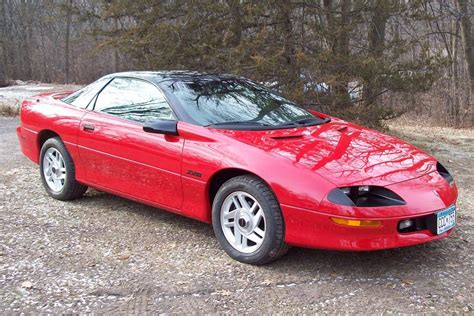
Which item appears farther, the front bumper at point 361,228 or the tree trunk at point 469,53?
the tree trunk at point 469,53

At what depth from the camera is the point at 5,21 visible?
30109 mm

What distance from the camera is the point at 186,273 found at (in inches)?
144

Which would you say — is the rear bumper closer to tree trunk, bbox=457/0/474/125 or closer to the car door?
the car door

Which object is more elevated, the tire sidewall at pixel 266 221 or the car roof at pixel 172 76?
the car roof at pixel 172 76

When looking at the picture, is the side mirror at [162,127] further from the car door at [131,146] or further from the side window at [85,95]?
the side window at [85,95]

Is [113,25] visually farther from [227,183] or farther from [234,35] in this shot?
[227,183]

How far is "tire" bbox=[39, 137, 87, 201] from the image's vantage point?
519 centimetres

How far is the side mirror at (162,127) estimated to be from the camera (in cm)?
411

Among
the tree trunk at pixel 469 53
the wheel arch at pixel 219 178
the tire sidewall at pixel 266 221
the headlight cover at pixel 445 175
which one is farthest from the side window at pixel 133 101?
the tree trunk at pixel 469 53

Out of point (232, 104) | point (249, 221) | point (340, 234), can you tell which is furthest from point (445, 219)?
point (232, 104)

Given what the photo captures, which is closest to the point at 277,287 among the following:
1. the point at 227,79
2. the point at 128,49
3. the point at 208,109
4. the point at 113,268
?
the point at 113,268

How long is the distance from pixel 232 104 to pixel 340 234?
1.74 meters

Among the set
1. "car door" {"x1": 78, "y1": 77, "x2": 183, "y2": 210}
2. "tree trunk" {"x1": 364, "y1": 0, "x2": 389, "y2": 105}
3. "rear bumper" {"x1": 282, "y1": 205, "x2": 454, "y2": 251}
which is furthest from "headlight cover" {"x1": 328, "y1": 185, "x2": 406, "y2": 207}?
"tree trunk" {"x1": 364, "y1": 0, "x2": 389, "y2": 105}

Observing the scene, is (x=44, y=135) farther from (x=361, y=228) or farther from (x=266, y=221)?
(x=361, y=228)
